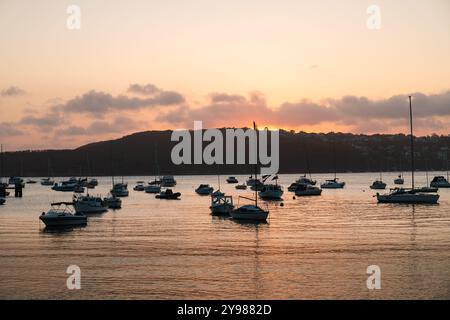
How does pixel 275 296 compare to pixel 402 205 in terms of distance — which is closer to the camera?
pixel 275 296

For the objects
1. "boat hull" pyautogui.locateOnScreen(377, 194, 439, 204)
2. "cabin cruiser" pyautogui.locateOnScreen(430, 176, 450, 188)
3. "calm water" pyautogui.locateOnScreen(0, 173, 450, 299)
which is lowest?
"calm water" pyautogui.locateOnScreen(0, 173, 450, 299)

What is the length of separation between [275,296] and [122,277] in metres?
11.7

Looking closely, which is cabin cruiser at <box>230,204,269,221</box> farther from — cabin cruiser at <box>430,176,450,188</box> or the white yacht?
cabin cruiser at <box>430,176,450,188</box>

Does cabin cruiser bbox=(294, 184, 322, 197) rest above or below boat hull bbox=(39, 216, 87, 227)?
above

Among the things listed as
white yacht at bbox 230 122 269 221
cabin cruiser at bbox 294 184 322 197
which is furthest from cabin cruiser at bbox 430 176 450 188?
white yacht at bbox 230 122 269 221

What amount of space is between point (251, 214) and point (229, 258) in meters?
28.5

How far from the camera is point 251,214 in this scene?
77.3 m

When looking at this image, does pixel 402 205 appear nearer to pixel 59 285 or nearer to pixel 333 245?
pixel 333 245

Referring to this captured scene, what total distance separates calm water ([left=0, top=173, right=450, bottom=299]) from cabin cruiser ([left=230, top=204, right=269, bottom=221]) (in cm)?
156

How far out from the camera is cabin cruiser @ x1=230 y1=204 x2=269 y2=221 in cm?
7712

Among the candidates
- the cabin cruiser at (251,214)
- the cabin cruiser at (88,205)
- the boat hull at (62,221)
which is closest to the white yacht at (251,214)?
the cabin cruiser at (251,214)
